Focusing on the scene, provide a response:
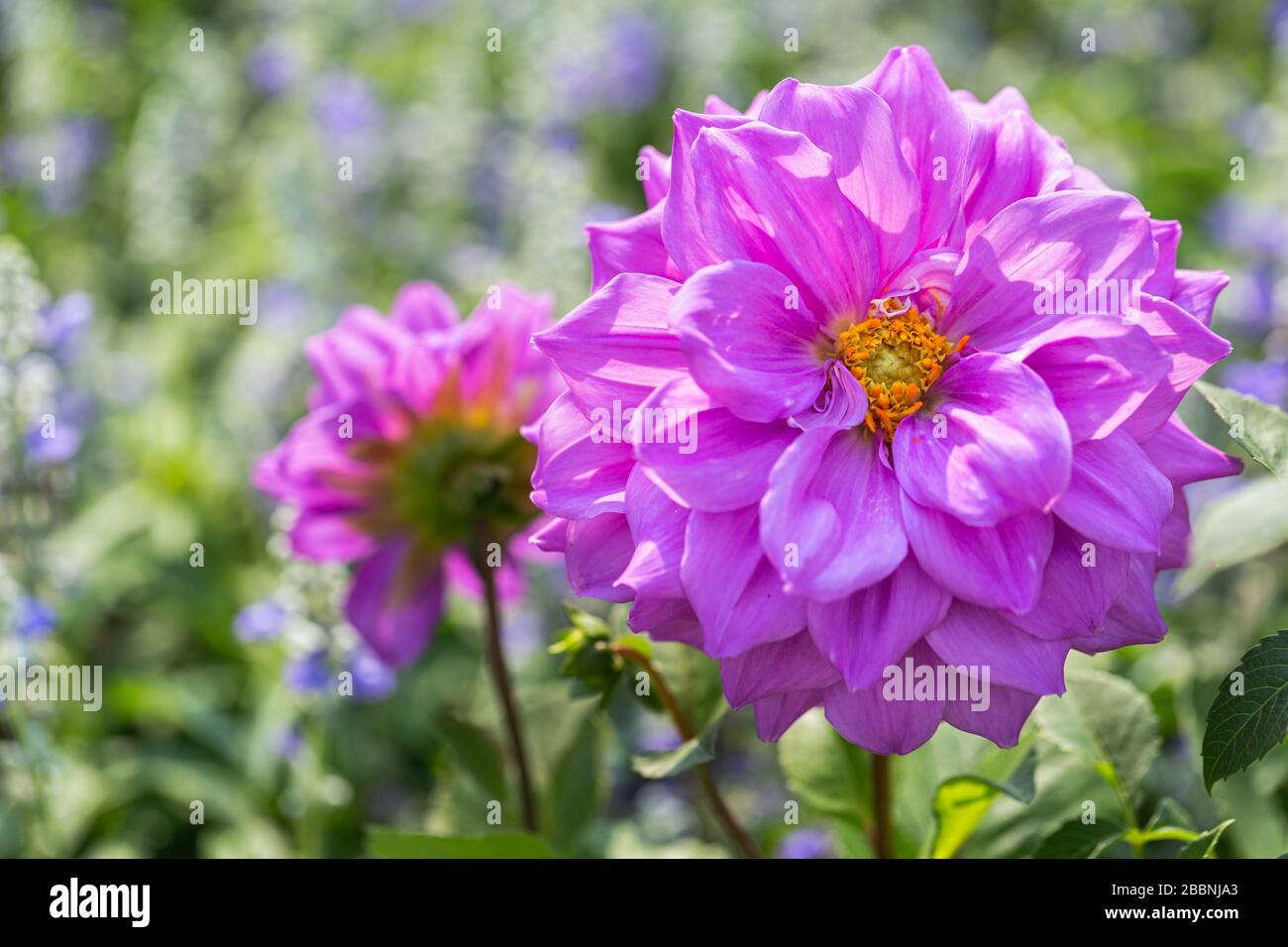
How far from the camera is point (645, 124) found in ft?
8.66

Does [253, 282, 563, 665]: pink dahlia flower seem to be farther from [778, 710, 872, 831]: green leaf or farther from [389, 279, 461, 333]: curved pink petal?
[778, 710, 872, 831]: green leaf

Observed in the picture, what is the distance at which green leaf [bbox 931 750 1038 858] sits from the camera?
83cm

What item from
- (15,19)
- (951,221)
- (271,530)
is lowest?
(951,221)

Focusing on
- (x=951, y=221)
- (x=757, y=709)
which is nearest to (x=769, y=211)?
(x=951, y=221)

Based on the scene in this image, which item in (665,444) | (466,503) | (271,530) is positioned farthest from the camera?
(271,530)

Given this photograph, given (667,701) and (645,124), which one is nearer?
(667,701)

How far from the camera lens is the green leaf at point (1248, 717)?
70 centimetres

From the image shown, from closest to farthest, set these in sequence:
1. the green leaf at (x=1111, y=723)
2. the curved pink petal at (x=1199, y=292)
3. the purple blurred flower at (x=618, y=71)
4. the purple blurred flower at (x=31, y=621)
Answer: the curved pink petal at (x=1199, y=292) → the green leaf at (x=1111, y=723) → the purple blurred flower at (x=31, y=621) → the purple blurred flower at (x=618, y=71)

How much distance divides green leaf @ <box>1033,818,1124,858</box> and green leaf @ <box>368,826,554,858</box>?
0.36 m

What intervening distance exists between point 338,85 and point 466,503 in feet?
4.82

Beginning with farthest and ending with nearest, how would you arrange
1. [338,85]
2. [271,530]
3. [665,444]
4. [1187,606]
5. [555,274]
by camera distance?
[338,85] → [271,530] → [555,274] → [1187,606] → [665,444]

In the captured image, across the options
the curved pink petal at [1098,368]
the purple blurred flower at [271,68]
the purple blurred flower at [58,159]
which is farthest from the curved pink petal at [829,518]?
the purple blurred flower at [58,159]

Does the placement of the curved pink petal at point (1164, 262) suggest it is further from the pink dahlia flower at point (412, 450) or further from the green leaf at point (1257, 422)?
the pink dahlia flower at point (412, 450)

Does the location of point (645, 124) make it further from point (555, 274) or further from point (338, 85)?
point (555, 274)
